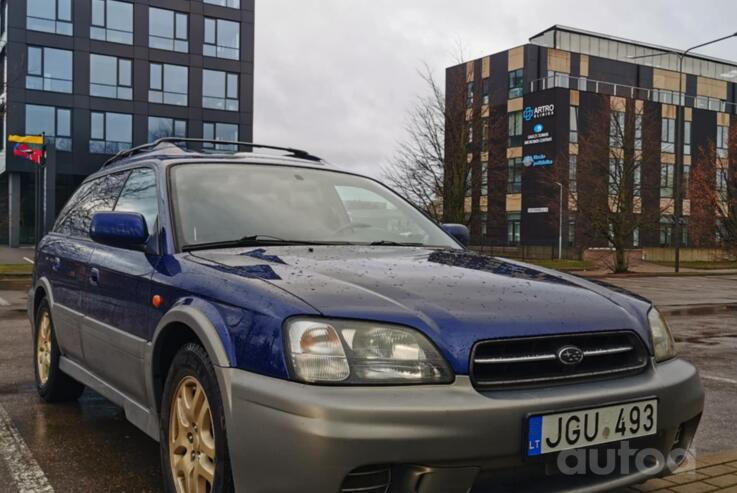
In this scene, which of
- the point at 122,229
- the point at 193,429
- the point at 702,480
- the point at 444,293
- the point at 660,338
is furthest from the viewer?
the point at 702,480

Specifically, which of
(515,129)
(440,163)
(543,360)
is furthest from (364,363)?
(515,129)

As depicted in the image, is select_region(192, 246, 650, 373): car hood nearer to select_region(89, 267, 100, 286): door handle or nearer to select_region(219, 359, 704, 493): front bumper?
select_region(219, 359, 704, 493): front bumper

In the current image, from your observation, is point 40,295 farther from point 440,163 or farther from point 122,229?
point 440,163

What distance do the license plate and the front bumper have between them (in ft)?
0.12

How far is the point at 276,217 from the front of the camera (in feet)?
11.7

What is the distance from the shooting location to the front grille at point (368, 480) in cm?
217

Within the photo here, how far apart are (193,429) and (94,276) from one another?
1485 millimetres

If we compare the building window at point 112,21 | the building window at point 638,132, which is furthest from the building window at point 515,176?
the building window at point 112,21

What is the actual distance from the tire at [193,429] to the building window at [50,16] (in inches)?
1504

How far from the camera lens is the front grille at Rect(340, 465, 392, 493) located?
2.17m

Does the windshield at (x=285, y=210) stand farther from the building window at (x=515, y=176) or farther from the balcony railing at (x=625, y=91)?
the building window at (x=515, y=176)

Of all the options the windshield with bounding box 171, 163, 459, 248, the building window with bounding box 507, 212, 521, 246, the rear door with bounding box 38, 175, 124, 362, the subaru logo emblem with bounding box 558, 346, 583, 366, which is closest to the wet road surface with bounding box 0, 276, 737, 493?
the rear door with bounding box 38, 175, 124, 362

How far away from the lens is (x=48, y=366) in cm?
479

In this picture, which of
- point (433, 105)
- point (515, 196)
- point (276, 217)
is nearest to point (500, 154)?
point (433, 105)
